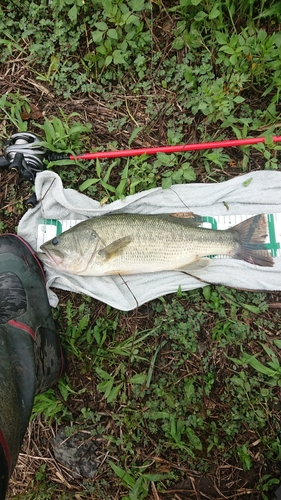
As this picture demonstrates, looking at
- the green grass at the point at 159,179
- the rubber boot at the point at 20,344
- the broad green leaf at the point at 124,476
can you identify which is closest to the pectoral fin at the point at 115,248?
the green grass at the point at 159,179

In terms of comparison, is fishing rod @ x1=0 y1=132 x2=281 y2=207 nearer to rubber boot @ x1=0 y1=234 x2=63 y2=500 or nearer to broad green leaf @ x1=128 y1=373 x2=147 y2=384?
rubber boot @ x1=0 y1=234 x2=63 y2=500

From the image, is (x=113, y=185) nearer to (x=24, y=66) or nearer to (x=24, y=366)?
(x=24, y=66)

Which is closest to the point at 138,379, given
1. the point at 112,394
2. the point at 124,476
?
the point at 112,394

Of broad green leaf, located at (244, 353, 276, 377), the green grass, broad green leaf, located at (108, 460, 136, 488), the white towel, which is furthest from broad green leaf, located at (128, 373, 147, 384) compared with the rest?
Result: broad green leaf, located at (244, 353, 276, 377)

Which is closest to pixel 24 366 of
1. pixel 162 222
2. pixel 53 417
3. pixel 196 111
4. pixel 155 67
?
pixel 53 417

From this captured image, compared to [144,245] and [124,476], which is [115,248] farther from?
[124,476]
